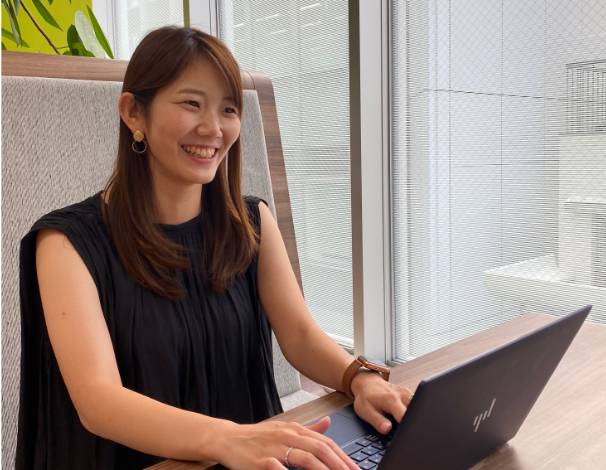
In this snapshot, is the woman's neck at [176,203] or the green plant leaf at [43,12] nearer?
the woman's neck at [176,203]

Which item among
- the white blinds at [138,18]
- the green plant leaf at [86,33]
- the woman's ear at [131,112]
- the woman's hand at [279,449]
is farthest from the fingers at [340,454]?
the white blinds at [138,18]

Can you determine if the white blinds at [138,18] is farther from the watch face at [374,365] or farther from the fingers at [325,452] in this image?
the fingers at [325,452]

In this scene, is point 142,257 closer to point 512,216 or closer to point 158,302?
point 158,302

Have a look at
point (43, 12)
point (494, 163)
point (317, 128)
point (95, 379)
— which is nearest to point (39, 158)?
point (95, 379)

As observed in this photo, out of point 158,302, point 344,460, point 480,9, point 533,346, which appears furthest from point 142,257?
point 480,9

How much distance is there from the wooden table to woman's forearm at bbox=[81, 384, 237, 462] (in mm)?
25

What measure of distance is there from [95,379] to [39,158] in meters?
0.55

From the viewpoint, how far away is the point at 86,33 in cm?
203

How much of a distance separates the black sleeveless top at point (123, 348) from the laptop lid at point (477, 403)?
554mm

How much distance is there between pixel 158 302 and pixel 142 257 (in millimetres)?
82

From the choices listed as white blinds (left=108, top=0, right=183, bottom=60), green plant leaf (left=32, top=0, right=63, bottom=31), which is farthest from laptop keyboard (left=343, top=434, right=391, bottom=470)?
white blinds (left=108, top=0, right=183, bottom=60)

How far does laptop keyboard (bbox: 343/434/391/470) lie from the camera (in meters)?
0.77

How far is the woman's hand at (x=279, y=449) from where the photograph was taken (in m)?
0.71

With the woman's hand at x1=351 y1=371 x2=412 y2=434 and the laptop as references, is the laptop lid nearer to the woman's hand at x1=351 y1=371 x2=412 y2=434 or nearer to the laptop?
the laptop
